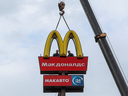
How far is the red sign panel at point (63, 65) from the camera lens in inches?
A: 1318

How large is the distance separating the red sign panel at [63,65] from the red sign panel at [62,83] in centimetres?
60

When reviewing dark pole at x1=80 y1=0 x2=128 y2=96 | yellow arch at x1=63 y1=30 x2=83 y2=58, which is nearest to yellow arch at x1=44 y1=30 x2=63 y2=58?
yellow arch at x1=63 y1=30 x2=83 y2=58

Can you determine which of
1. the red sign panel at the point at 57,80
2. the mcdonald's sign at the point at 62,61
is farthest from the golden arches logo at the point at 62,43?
the red sign panel at the point at 57,80

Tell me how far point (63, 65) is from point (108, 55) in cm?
951

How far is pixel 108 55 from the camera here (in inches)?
976

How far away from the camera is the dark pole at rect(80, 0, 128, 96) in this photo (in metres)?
23.7

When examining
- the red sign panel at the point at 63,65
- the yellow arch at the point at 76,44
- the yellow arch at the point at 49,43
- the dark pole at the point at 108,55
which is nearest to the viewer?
the dark pole at the point at 108,55

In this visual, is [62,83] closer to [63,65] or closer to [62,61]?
[63,65]

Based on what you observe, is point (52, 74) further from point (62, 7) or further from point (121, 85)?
point (121, 85)

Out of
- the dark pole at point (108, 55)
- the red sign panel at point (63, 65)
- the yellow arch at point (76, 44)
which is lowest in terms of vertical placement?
the dark pole at point (108, 55)

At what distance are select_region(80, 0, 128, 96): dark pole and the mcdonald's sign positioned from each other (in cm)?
737

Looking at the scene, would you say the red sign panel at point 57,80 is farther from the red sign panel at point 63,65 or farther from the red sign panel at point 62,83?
the red sign panel at point 63,65

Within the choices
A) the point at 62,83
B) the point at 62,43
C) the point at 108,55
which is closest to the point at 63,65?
the point at 62,83

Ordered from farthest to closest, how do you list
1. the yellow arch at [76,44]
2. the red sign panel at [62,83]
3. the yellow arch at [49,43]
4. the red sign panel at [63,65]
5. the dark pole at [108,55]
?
the yellow arch at [76,44] → the yellow arch at [49,43] → the red sign panel at [63,65] → the red sign panel at [62,83] → the dark pole at [108,55]
